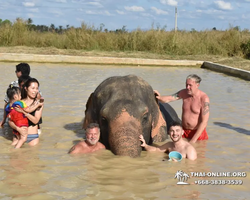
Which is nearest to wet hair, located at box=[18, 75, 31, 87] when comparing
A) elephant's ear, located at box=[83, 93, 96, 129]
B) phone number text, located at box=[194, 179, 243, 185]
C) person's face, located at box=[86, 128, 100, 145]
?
elephant's ear, located at box=[83, 93, 96, 129]

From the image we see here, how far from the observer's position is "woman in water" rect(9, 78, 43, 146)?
6.47 m

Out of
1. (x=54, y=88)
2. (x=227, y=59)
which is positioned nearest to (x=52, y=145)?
(x=54, y=88)

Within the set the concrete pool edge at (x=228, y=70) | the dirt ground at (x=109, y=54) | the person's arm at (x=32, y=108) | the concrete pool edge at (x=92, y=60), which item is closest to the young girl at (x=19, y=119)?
the person's arm at (x=32, y=108)

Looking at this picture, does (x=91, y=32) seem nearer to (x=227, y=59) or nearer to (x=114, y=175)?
(x=227, y=59)

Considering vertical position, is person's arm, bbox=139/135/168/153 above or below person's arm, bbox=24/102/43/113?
below

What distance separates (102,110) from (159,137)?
4.17 ft

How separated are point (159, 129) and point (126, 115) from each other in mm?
1177

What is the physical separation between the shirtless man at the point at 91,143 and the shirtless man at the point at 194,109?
1414mm

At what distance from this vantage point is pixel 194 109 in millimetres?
7074

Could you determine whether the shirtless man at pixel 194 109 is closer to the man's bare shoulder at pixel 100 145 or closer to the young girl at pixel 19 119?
the man's bare shoulder at pixel 100 145

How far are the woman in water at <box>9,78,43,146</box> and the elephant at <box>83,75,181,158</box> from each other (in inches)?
30.9

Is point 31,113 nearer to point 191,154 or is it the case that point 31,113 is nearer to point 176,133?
point 176,133

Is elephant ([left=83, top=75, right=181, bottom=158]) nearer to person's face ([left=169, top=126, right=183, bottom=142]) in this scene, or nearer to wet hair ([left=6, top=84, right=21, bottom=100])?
person's face ([left=169, top=126, right=183, bottom=142])

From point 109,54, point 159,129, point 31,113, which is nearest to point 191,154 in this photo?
point 159,129
